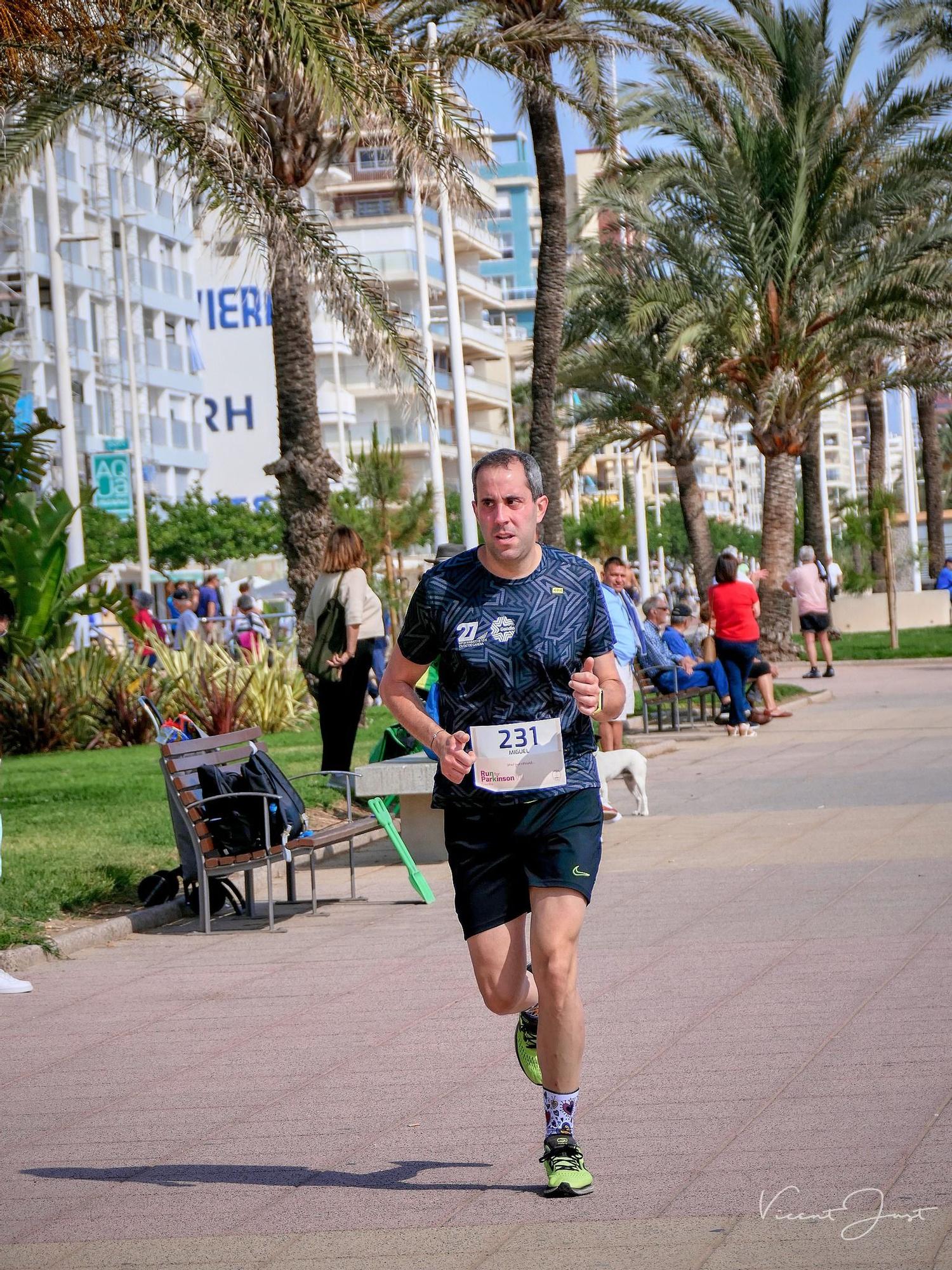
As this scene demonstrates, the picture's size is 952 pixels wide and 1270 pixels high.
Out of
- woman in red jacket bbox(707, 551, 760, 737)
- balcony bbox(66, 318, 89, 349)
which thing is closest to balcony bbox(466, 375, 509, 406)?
balcony bbox(66, 318, 89, 349)

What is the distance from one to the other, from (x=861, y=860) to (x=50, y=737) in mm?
13610

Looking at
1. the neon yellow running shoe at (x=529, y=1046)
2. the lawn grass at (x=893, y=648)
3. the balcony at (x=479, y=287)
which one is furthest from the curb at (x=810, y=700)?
the balcony at (x=479, y=287)

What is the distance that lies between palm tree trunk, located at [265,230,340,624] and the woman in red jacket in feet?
13.7

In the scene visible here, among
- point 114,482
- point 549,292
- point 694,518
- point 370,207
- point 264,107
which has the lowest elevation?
point 694,518

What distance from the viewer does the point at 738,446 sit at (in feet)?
620

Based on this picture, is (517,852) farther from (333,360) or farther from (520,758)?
(333,360)

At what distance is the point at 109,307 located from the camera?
227 ft

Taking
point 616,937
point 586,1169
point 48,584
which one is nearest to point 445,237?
point 48,584

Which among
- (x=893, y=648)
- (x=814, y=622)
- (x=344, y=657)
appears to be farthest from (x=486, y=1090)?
(x=893, y=648)

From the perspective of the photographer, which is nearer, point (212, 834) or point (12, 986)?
point (12, 986)

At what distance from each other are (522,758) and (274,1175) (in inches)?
55.7

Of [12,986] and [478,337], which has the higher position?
[478,337]

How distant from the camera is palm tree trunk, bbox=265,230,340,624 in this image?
60.5 feet

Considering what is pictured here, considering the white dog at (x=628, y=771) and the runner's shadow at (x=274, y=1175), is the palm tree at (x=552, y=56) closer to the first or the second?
the white dog at (x=628, y=771)
